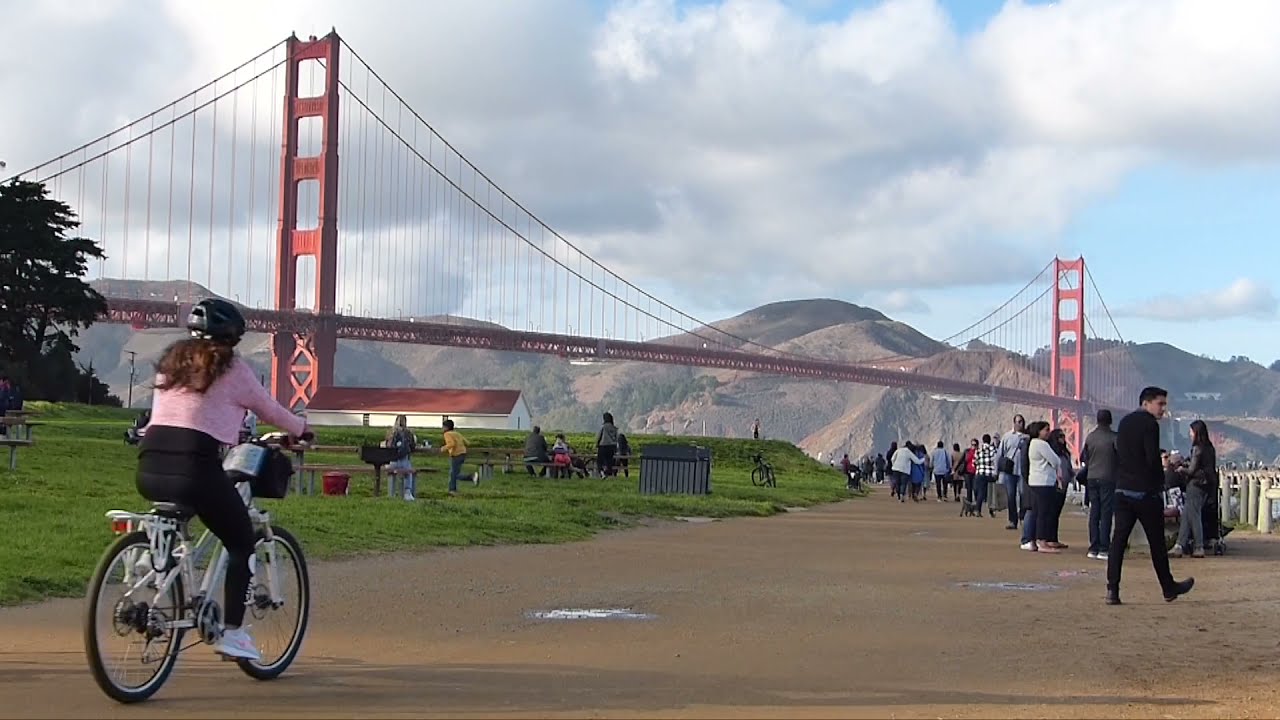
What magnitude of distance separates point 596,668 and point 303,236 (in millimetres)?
62042

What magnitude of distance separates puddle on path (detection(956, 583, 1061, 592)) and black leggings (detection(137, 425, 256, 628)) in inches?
263

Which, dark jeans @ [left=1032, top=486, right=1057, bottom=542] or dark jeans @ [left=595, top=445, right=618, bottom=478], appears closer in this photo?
dark jeans @ [left=1032, top=486, right=1057, bottom=542]

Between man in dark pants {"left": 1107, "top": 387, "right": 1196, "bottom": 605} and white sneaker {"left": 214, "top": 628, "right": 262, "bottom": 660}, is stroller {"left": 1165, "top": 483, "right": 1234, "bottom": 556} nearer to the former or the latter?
man in dark pants {"left": 1107, "top": 387, "right": 1196, "bottom": 605}

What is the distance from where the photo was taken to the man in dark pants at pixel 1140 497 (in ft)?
36.3

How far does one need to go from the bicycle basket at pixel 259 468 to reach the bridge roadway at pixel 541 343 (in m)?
54.5

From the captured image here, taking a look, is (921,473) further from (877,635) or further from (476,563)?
(877,635)

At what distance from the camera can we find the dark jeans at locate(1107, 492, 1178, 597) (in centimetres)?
1105

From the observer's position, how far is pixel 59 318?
51.3 m

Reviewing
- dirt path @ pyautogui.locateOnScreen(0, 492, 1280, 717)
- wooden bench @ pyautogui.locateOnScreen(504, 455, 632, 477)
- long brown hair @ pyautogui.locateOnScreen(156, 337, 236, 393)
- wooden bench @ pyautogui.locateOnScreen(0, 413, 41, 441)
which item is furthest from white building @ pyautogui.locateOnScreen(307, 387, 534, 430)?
long brown hair @ pyautogui.locateOnScreen(156, 337, 236, 393)

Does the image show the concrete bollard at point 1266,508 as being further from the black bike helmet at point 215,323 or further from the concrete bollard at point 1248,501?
the black bike helmet at point 215,323

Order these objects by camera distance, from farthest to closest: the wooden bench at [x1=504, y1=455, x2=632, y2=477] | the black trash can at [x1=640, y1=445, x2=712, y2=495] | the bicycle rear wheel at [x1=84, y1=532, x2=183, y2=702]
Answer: the wooden bench at [x1=504, y1=455, x2=632, y2=477] → the black trash can at [x1=640, y1=445, x2=712, y2=495] → the bicycle rear wheel at [x1=84, y1=532, x2=183, y2=702]

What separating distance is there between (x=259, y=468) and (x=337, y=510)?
9875mm

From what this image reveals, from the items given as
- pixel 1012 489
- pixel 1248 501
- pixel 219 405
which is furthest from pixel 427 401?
pixel 219 405

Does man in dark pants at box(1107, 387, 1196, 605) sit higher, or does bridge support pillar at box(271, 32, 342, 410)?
bridge support pillar at box(271, 32, 342, 410)
